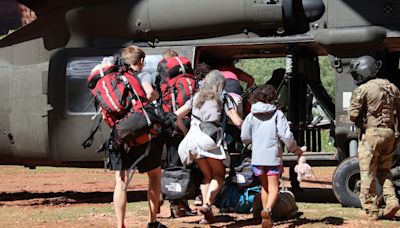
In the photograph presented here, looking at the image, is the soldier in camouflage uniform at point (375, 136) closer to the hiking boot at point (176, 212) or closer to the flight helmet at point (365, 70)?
the flight helmet at point (365, 70)

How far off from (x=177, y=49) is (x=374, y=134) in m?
3.04

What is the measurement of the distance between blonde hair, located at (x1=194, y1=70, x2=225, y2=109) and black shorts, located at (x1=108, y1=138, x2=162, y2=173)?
2.76ft

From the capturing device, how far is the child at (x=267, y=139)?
7508 mm

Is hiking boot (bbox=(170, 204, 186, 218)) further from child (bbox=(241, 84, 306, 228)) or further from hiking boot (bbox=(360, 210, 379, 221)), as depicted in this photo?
hiking boot (bbox=(360, 210, 379, 221))

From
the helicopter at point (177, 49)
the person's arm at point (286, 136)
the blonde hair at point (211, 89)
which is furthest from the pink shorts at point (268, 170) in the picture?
the helicopter at point (177, 49)

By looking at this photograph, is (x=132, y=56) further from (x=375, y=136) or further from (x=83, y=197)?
(x=83, y=197)

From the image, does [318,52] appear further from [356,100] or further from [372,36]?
[356,100]

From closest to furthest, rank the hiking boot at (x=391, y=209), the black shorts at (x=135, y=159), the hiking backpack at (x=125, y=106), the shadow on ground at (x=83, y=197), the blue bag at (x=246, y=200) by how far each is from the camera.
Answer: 1. the hiking backpack at (x=125, y=106)
2. the black shorts at (x=135, y=159)
3. the hiking boot at (x=391, y=209)
4. the blue bag at (x=246, y=200)
5. the shadow on ground at (x=83, y=197)

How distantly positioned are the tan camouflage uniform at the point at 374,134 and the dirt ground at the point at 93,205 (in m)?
0.33

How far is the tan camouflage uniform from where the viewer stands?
26.9 ft

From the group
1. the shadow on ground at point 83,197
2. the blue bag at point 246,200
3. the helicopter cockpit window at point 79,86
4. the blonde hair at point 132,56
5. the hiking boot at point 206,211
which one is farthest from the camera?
the shadow on ground at point 83,197

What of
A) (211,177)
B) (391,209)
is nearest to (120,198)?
(211,177)

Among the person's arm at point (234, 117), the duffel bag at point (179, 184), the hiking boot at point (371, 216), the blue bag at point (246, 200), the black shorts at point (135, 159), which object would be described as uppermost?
the person's arm at point (234, 117)

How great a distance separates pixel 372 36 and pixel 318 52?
1.43 meters
